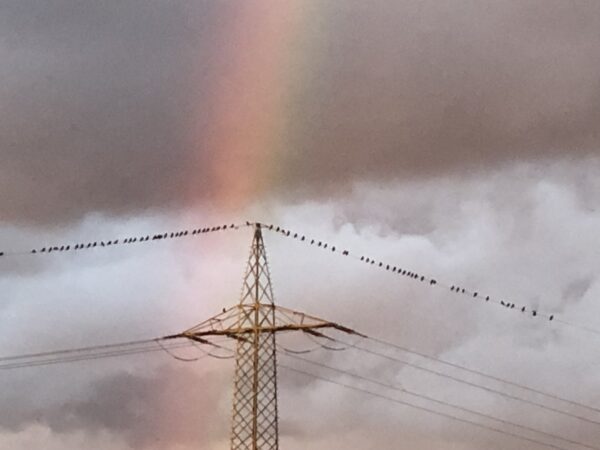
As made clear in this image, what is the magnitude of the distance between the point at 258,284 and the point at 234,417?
11.1 m

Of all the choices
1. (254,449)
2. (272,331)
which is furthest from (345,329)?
(254,449)

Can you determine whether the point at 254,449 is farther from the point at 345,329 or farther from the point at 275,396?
the point at 345,329

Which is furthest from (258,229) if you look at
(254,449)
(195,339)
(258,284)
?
(254,449)

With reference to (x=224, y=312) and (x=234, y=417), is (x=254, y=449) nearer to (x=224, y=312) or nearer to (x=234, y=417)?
(x=234, y=417)

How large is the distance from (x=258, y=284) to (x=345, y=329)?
7.40 m

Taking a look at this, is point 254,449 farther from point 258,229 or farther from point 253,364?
point 258,229

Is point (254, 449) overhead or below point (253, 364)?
below

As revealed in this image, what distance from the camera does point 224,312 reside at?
80938 mm

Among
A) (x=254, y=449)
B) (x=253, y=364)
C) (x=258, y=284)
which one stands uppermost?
(x=258, y=284)

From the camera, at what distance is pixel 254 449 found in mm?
79250

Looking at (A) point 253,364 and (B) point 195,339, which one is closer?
(A) point 253,364

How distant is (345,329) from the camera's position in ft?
275

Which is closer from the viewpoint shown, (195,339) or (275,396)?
(275,396)

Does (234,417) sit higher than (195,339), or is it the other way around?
(195,339)
